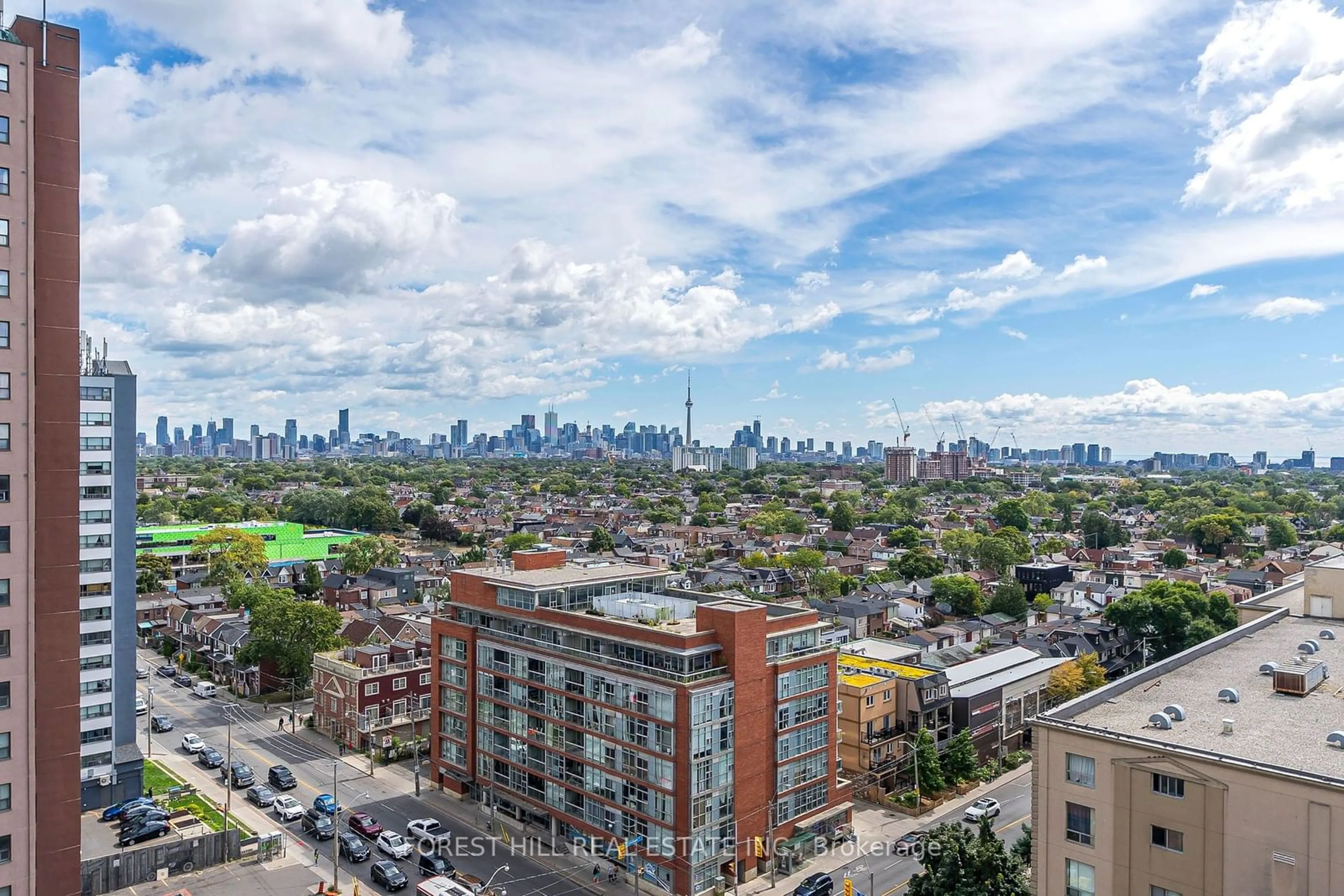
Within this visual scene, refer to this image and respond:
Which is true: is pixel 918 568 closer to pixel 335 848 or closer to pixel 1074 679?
pixel 1074 679

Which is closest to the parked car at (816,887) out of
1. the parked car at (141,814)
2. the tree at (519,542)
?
the parked car at (141,814)

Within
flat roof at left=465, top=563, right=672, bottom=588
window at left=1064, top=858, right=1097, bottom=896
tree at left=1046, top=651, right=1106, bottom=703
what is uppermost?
flat roof at left=465, top=563, right=672, bottom=588

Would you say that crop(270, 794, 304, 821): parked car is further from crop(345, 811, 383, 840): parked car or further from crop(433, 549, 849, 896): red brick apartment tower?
crop(433, 549, 849, 896): red brick apartment tower

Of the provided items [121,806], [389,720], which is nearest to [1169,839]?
[389,720]

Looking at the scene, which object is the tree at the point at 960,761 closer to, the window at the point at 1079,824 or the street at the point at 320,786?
the street at the point at 320,786

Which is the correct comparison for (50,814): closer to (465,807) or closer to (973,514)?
(465,807)

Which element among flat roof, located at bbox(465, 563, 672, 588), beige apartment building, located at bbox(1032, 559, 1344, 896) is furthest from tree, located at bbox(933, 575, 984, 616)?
beige apartment building, located at bbox(1032, 559, 1344, 896)
